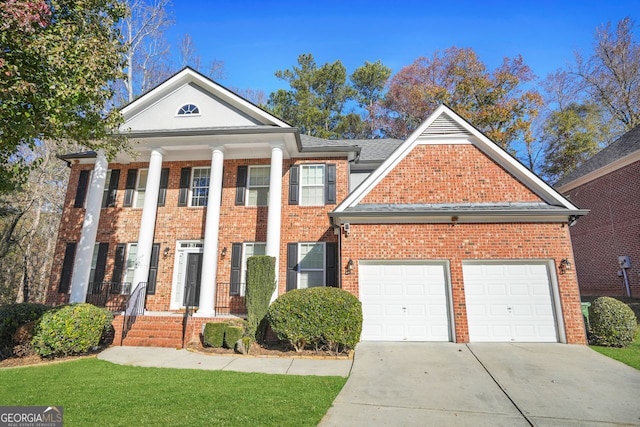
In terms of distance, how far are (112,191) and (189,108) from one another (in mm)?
4716

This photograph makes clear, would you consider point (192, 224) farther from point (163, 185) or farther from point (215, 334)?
point (215, 334)

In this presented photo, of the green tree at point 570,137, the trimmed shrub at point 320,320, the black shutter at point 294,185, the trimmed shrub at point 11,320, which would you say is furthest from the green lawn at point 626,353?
the green tree at point 570,137

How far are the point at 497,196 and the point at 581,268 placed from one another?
1085cm

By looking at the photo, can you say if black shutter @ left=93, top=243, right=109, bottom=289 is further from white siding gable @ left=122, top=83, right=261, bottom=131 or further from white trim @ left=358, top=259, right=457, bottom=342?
white trim @ left=358, top=259, right=457, bottom=342

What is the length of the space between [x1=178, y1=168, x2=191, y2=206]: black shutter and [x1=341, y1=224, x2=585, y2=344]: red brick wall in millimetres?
7055

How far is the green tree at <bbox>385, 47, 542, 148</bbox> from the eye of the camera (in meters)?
20.7

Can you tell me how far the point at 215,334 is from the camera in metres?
8.87

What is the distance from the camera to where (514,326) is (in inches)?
338

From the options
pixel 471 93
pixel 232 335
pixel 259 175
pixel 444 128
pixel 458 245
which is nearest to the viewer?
pixel 232 335

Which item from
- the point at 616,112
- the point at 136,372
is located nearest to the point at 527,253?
the point at 136,372

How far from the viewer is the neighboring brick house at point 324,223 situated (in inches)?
347

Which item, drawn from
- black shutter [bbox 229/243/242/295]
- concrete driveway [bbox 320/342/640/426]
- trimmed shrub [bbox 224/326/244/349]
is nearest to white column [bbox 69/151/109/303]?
black shutter [bbox 229/243/242/295]

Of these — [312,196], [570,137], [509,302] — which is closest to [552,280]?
[509,302]

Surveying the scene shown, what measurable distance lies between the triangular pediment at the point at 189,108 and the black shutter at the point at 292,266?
4731mm
